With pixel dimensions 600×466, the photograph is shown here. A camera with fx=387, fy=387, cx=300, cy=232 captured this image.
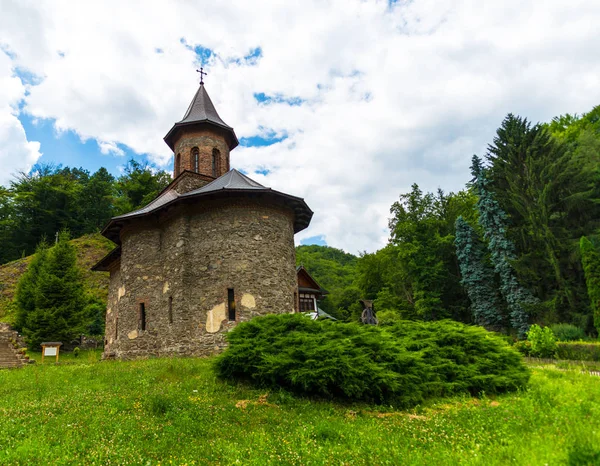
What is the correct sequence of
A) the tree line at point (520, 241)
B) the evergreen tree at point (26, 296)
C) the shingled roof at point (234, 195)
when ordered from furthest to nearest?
the evergreen tree at point (26, 296)
the tree line at point (520, 241)
the shingled roof at point (234, 195)

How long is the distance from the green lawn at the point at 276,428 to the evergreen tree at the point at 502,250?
17.9 m

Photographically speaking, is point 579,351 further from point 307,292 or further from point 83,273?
point 83,273

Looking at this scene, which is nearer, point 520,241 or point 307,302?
point 520,241

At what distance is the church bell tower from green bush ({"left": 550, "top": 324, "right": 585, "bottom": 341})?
20.7 m

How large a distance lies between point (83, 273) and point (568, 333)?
38310 mm

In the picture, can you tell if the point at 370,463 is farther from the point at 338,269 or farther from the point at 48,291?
the point at 338,269

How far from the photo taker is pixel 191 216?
54.9 ft

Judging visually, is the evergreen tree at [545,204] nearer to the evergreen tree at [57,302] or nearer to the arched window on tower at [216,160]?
the arched window on tower at [216,160]

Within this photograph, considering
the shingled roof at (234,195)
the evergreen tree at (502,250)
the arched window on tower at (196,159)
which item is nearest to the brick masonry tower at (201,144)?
the arched window on tower at (196,159)

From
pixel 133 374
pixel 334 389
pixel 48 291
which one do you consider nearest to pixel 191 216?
pixel 133 374

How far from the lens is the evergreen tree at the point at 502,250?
83.7ft

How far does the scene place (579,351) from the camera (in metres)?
16.7

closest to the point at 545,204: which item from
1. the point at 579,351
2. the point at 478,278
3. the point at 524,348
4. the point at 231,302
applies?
the point at 478,278

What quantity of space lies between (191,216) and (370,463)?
1363 cm
